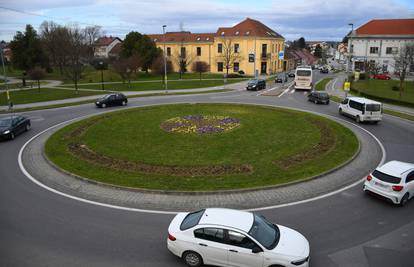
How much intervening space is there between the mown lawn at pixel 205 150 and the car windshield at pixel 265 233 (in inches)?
184

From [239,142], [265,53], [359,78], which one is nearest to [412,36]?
[359,78]

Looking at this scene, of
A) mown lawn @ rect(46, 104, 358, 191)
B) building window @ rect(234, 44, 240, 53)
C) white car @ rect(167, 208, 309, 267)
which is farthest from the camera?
building window @ rect(234, 44, 240, 53)

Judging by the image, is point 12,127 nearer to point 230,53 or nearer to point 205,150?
point 205,150

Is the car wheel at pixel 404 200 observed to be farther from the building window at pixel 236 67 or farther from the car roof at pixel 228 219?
the building window at pixel 236 67

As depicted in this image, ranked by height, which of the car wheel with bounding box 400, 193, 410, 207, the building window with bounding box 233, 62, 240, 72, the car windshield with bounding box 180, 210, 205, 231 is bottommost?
the car wheel with bounding box 400, 193, 410, 207

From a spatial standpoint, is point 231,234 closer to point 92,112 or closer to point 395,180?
point 395,180

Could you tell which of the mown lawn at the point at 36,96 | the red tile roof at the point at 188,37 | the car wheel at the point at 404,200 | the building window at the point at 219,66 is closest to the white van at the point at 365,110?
the car wheel at the point at 404,200

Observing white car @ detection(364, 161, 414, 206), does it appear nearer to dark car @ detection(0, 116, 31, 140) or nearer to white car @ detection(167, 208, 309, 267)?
white car @ detection(167, 208, 309, 267)

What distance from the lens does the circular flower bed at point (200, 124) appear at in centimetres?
2439

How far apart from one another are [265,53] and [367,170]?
2467 inches

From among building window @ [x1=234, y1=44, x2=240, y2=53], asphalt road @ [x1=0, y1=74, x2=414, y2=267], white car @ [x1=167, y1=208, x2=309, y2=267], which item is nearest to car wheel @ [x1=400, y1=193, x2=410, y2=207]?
asphalt road @ [x1=0, y1=74, x2=414, y2=267]

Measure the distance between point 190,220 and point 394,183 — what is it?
8.37 meters

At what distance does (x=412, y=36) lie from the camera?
7325 centimetres

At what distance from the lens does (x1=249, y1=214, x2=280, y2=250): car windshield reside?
29.4 ft
